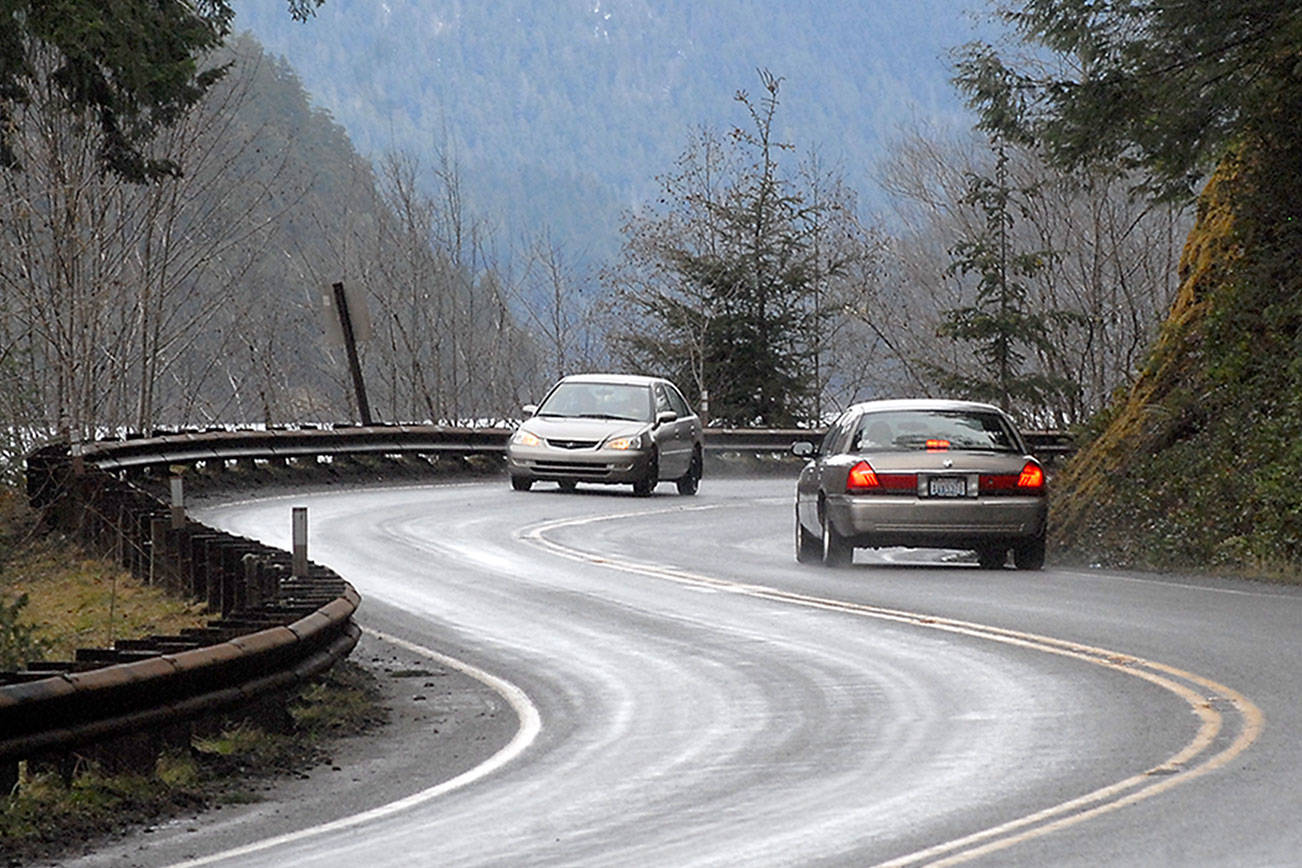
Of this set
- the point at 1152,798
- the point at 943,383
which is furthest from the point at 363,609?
the point at 943,383

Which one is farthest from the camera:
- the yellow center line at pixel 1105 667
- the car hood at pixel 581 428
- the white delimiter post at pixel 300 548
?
the car hood at pixel 581 428

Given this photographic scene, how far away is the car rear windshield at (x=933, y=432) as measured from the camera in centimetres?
1914

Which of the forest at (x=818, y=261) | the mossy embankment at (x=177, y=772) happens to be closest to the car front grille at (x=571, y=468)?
the forest at (x=818, y=261)

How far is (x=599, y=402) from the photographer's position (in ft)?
104

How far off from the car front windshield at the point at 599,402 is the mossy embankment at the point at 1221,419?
859cm

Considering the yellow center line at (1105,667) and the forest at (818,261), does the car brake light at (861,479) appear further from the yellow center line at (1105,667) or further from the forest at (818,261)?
the forest at (818,261)

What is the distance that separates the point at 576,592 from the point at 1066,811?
371 inches

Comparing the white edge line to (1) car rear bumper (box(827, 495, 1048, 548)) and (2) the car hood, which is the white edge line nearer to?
(1) car rear bumper (box(827, 495, 1048, 548))

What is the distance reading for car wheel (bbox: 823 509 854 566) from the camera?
19250mm

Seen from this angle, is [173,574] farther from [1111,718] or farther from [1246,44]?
[1246,44]

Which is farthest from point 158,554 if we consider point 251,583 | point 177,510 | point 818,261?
point 818,261

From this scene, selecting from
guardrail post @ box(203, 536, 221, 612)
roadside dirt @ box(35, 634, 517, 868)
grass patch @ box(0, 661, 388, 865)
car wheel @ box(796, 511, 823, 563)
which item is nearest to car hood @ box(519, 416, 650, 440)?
car wheel @ box(796, 511, 823, 563)

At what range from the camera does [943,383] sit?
3888 cm

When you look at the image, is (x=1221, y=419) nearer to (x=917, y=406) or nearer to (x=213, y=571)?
(x=917, y=406)
